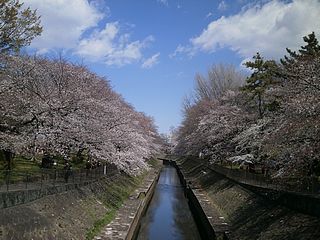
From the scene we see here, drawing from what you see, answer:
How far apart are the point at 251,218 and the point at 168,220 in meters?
10.3

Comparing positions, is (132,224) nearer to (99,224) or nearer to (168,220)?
(99,224)

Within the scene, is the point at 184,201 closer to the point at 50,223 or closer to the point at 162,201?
the point at 162,201

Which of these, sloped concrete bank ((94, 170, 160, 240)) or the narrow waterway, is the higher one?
sloped concrete bank ((94, 170, 160, 240))

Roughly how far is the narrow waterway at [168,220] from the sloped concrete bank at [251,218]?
1.80 m

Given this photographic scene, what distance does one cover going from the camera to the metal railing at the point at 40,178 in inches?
520

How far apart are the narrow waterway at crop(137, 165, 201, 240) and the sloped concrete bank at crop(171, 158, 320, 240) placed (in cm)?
180

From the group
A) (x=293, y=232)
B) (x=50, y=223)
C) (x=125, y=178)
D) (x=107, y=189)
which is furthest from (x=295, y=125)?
(x=125, y=178)

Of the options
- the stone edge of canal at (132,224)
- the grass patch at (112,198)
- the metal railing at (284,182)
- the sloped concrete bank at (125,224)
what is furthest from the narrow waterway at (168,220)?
the metal railing at (284,182)

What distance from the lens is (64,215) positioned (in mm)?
14891

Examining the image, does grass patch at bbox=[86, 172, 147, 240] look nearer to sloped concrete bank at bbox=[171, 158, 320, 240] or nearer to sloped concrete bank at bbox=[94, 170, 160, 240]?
sloped concrete bank at bbox=[94, 170, 160, 240]

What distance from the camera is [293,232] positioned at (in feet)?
40.3

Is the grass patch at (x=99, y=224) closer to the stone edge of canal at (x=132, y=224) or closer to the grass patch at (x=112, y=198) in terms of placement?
the grass patch at (x=112, y=198)

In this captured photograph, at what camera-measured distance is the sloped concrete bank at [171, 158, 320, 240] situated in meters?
12.4

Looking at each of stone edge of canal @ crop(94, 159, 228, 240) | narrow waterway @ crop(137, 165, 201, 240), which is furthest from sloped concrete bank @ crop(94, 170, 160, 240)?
narrow waterway @ crop(137, 165, 201, 240)
